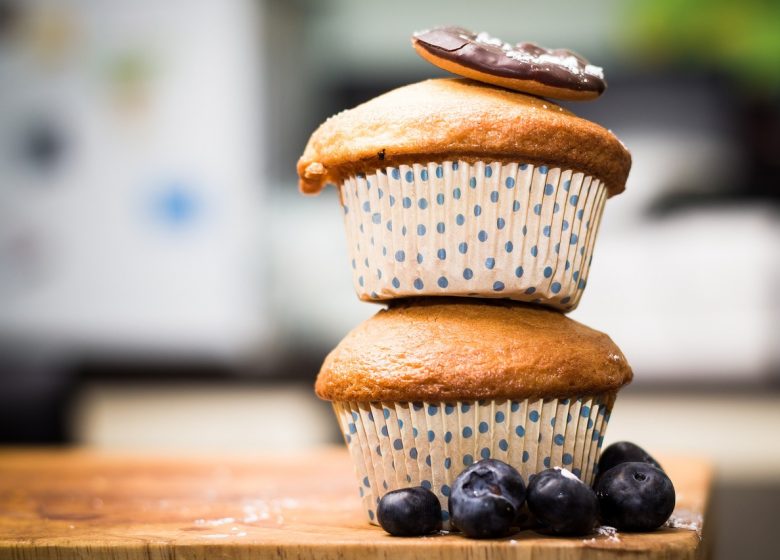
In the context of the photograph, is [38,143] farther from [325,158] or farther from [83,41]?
[325,158]

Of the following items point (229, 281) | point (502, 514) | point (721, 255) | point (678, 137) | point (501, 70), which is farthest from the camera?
point (229, 281)

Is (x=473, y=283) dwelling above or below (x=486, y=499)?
above

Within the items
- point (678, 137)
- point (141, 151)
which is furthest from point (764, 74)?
point (141, 151)

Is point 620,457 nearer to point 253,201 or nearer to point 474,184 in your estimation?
point 474,184

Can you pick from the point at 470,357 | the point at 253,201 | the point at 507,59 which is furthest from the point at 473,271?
the point at 253,201

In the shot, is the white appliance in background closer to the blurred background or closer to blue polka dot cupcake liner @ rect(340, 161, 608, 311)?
the blurred background

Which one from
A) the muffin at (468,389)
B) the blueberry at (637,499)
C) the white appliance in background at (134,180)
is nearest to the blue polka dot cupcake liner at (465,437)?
the muffin at (468,389)
